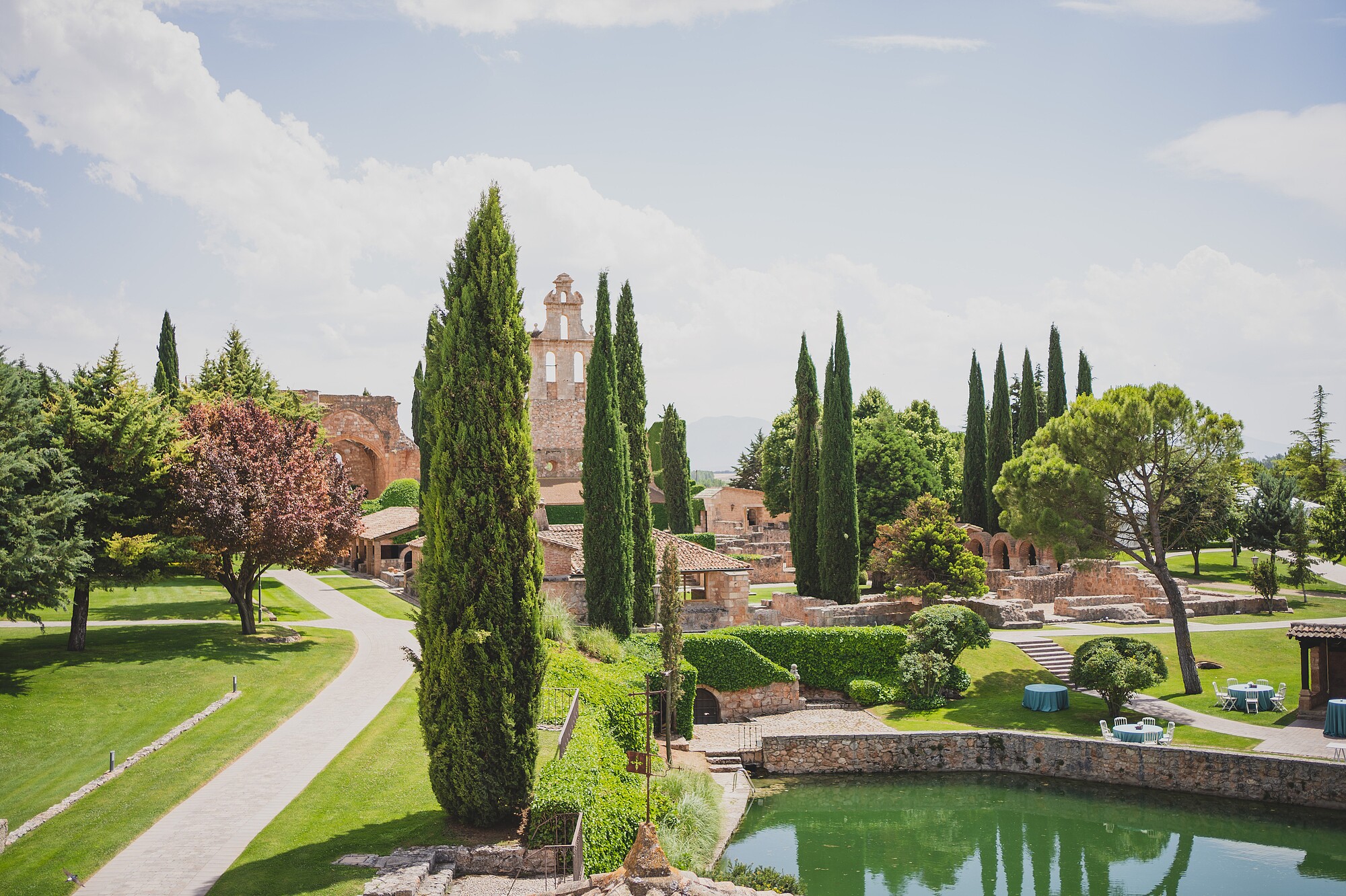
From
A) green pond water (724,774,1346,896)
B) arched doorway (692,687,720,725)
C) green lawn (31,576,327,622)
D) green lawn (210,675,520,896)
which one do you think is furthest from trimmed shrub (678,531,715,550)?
green lawn (210,675,520,896)

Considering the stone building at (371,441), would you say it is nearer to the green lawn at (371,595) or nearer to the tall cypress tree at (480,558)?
the green lawn at (371,595)

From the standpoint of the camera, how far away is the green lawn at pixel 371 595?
102ft

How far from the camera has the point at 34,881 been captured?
11.0m

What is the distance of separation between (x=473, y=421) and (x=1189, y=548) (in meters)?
38.9

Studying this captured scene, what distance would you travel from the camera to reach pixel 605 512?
84.4 feet

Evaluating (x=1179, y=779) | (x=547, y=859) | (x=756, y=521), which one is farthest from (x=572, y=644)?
(x=756, y=521)

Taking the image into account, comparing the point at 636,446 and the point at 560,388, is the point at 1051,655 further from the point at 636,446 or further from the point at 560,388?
the point at 560,388

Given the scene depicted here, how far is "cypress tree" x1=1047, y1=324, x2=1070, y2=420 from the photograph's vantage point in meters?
45.1

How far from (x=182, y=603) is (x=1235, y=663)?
3125 centimetres

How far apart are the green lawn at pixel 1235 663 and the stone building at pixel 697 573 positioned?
10.2 m

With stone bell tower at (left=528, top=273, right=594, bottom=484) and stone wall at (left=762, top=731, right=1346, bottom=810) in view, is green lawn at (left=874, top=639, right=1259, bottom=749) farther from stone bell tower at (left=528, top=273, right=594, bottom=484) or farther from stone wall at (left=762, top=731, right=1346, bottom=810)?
stone bell tower at (left=528, top=273, right=594, bottom=484)

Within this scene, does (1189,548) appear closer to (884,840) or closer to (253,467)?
(884,840)

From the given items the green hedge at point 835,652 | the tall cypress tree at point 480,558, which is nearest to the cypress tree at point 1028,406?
the green hedge at point 835,652

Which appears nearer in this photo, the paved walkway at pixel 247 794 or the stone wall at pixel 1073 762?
the paved walkway at pixel 247 794
